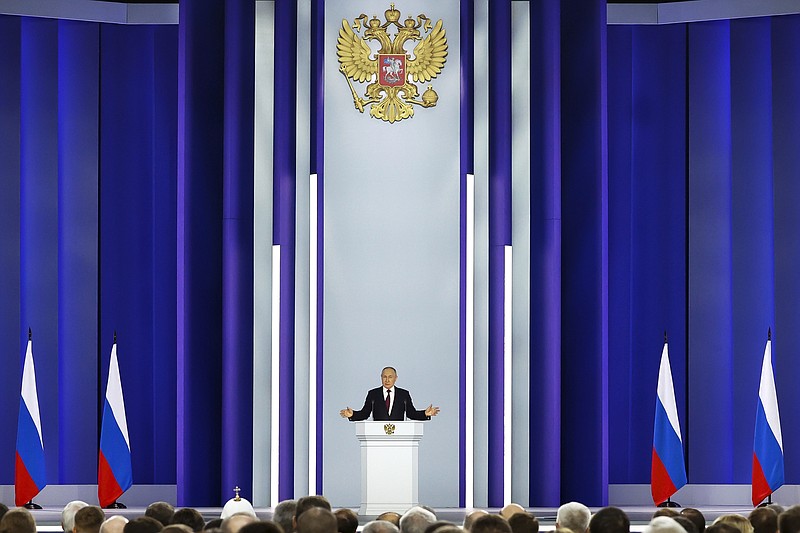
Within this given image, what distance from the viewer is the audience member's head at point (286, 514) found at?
5.61 m

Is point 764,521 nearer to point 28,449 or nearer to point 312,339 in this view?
point 312,339

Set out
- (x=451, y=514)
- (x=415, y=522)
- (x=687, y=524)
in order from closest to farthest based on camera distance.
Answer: (x=687, y=524), (x=415, y=522), (x=451, y=514)

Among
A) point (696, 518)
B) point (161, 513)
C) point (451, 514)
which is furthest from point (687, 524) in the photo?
point (451, 514)

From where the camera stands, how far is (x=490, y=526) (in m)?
4.35

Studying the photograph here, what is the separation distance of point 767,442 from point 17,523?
8671mm

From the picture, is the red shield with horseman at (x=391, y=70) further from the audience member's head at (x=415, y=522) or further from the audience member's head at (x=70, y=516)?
the audience member's head at (x=415, y=522)

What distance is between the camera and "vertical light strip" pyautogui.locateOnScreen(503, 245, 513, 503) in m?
12.3

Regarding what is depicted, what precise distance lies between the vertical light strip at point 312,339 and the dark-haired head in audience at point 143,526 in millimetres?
7671

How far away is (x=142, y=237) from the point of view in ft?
46.7

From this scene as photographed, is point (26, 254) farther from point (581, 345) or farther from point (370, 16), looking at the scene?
point (581, 345)

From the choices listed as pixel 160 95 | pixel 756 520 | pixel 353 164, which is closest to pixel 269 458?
pixel 353 164

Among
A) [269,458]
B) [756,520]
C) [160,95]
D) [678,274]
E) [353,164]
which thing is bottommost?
[269,458]

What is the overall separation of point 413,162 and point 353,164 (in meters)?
0.58

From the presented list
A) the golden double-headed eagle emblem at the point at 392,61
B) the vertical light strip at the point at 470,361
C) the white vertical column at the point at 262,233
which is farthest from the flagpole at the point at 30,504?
the vertical light strip at the point at 470,361
